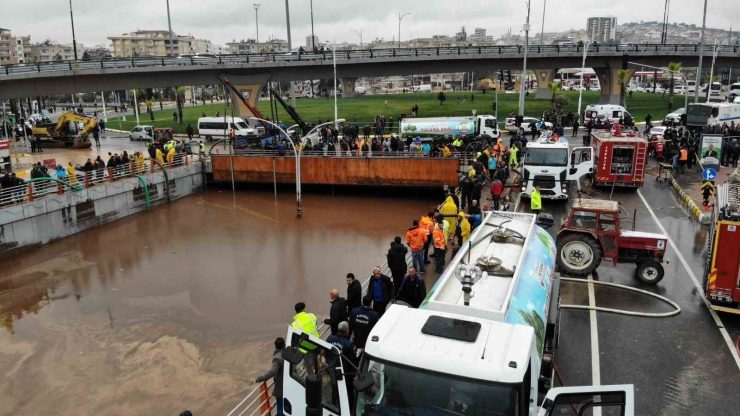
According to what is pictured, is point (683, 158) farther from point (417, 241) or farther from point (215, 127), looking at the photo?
point (215, 127)

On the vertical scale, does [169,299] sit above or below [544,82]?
below

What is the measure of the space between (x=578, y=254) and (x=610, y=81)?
178 feet

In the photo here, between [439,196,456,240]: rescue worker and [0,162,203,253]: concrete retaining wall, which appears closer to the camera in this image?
[439,196,456,240]: rescue worker

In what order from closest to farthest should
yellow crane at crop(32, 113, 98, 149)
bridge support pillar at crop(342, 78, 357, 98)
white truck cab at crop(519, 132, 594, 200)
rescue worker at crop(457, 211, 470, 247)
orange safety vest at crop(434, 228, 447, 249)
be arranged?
orange safety vest at crop(434, 228, 447, 249), rescue worker at crop(457, 211, 470, 247), white truck cab at crop(519, 132, 594, 200), yellow crane at crop(32, 113, 98, 149), bridge support pillar at crop(342, 78, 357, 98)

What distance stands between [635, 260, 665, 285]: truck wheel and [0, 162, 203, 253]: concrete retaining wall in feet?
71.8

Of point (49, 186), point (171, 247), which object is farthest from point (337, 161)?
point (49, 186)

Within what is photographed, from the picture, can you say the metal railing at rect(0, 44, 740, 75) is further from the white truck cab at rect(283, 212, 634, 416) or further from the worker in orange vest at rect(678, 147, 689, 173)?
the white truck cab at rect(283, 212, 634, 416)

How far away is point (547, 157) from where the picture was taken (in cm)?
2302

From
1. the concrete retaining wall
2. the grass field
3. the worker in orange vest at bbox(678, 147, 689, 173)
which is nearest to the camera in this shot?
the concrete retaining wall

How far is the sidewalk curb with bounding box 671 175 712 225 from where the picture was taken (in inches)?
797

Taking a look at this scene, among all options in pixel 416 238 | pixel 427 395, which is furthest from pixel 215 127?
pixel 427 395

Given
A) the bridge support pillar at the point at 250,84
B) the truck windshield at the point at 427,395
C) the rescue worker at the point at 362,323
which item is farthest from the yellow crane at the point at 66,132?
the truck windshield at the point at 427,395

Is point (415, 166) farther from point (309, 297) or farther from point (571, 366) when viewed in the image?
point (571, 366)

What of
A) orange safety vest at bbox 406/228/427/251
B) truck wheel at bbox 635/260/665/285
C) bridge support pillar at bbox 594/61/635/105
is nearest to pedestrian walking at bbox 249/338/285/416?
orange safety vest at bbox 406/228/427/251
